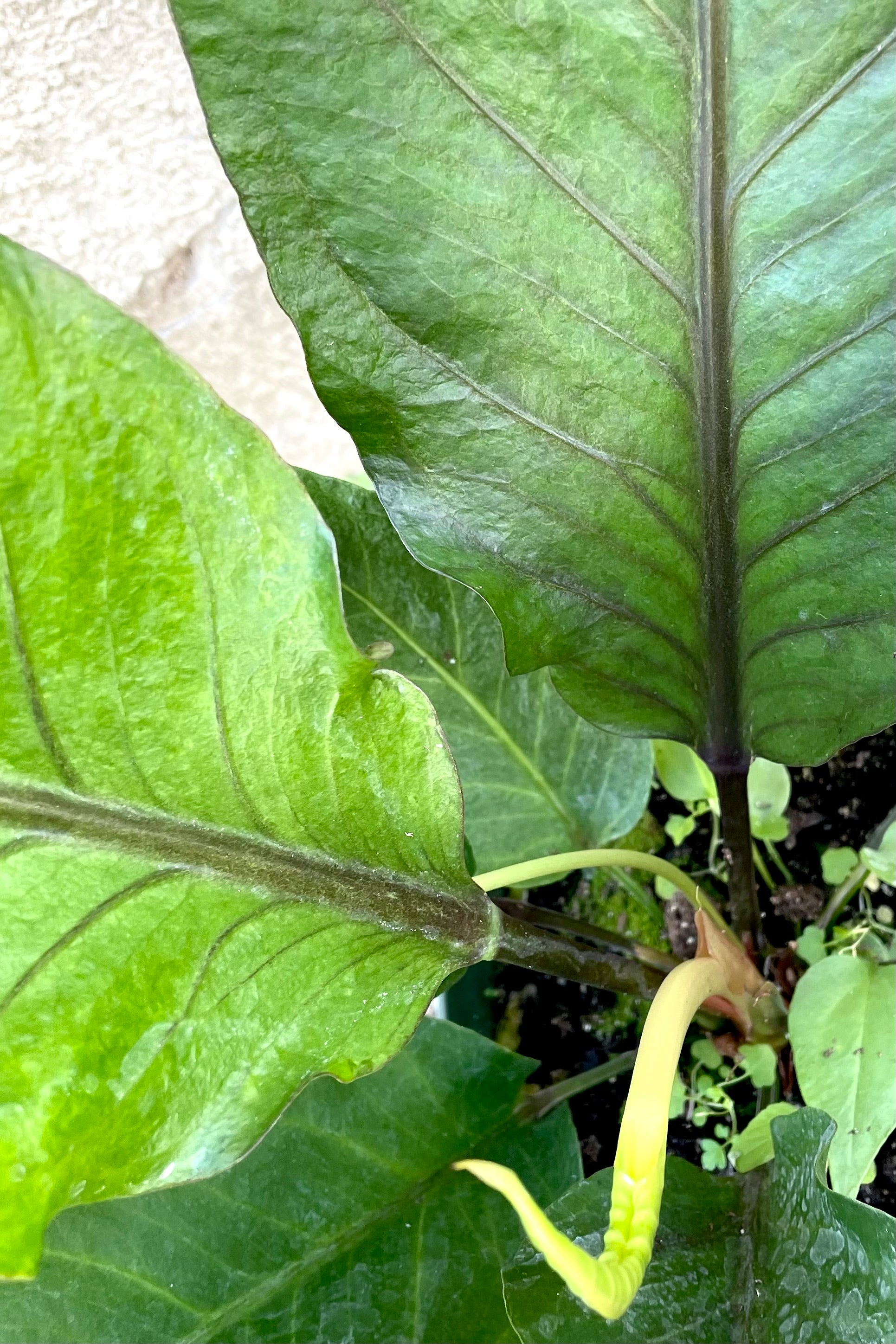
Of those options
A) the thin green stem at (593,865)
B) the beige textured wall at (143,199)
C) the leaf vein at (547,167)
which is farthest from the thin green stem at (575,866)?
the beige textured wall at (143,199)

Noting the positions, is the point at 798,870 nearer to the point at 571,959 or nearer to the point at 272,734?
the point at 571,959

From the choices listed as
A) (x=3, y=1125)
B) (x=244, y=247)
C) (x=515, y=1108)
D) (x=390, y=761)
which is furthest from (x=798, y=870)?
(x=244, y=247)

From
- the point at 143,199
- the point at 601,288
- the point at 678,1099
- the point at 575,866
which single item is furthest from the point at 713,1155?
the point at 143,199

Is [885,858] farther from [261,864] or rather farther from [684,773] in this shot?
[261,864]

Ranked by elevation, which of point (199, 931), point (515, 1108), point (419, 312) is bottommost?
point (515, 1108)

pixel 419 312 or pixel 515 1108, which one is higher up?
pixel 419 312

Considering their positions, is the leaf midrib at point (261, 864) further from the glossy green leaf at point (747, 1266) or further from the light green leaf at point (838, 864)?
the light green leaf at point (838, 864)

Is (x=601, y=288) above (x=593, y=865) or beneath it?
above
